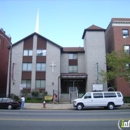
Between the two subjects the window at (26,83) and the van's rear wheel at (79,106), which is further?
the window at (26,83)

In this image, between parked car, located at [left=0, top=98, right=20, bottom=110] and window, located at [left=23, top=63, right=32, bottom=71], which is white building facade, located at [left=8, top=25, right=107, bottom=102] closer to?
window, located at [left=23, top=63, right=32, bottom=71]

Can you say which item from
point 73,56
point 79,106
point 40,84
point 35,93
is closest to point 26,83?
point 40,84

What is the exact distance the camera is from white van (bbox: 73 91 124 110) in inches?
725

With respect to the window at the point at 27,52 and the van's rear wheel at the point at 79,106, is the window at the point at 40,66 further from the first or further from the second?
the van's rear wheel at the point at 79,106

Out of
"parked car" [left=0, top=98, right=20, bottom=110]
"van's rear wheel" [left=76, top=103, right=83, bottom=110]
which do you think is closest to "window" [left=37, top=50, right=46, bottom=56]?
"parked car" [left=0, top=98, right=20, bottom=110]

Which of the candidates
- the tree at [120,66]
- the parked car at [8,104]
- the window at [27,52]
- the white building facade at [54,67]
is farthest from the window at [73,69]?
the parked car at [8,104]

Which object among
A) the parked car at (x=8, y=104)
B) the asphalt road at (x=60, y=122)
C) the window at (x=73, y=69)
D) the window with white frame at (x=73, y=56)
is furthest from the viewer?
the window with white frame at (x=73, y=56)

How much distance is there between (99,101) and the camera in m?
18.5

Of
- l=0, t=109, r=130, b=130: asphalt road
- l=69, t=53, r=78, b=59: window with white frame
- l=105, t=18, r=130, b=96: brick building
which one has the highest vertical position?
l=105, t=18, r=130, b=96: brick building

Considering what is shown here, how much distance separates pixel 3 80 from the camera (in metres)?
35.1

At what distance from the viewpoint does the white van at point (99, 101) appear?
18406 millimetres

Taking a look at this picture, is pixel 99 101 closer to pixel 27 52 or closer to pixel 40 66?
pixel 40 66

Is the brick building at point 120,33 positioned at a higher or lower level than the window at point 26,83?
higher

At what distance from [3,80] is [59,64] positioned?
47.5 feet
